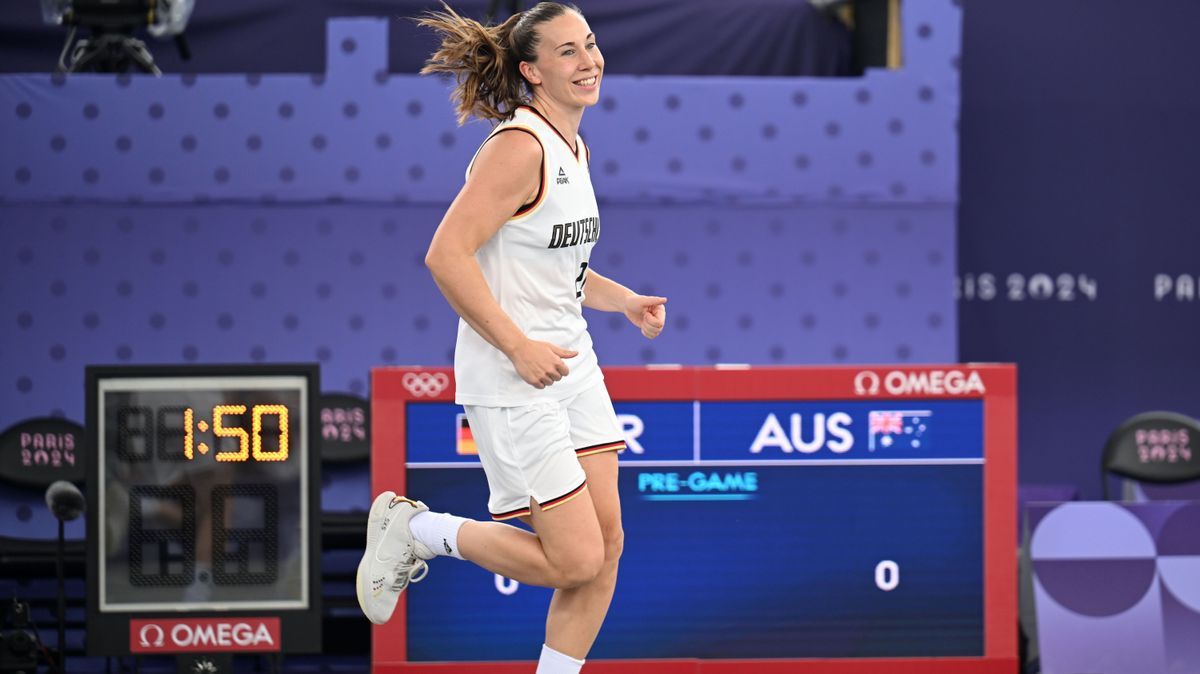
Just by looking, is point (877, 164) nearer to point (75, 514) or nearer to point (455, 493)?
point (455, 493)

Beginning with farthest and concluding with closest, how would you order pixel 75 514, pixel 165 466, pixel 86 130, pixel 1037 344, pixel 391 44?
pixel 1037 344
pixel 391 44
pixel 86 130
pixel 75 514
pixel 165 466

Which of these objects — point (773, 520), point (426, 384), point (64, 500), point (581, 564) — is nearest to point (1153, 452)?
point (773, 520)

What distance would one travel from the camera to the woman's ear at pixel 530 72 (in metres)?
2.97

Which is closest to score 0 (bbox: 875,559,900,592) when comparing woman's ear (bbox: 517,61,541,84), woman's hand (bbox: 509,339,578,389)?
woman's hand (bbox: 509,339,578,389)

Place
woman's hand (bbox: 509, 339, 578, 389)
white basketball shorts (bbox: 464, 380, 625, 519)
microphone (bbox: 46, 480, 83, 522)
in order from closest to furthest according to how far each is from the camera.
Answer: woman's hand (bbox: 509, 339, 578, 389) → white basketball shorts (bbox: 464, 380, 625, 519) → microphone (bbox: 46, 480, 83, 522)

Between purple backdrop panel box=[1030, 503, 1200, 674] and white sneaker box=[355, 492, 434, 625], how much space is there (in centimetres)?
174

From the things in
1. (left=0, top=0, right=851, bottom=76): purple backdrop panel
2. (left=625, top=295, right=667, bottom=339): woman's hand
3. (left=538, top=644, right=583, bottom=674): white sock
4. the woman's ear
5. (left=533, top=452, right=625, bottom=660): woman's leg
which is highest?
(left=0, top=0, right=851, bottom=76): purple backdrop panel

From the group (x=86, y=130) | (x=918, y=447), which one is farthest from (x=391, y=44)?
(x=918, y=447)

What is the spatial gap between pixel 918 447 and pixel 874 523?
24 centimetres

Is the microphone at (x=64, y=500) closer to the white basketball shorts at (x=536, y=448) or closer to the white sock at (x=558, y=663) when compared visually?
the white basketball shorts at (x=536, y=448)

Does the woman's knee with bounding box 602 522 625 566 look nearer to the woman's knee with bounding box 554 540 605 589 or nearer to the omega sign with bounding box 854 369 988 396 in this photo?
the woman's knee with bounding box 554 540 605 589

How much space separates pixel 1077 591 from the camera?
12.7 feet

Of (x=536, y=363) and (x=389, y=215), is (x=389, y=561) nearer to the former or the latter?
(x=536, y=363)

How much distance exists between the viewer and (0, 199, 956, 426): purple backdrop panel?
19.5ft
